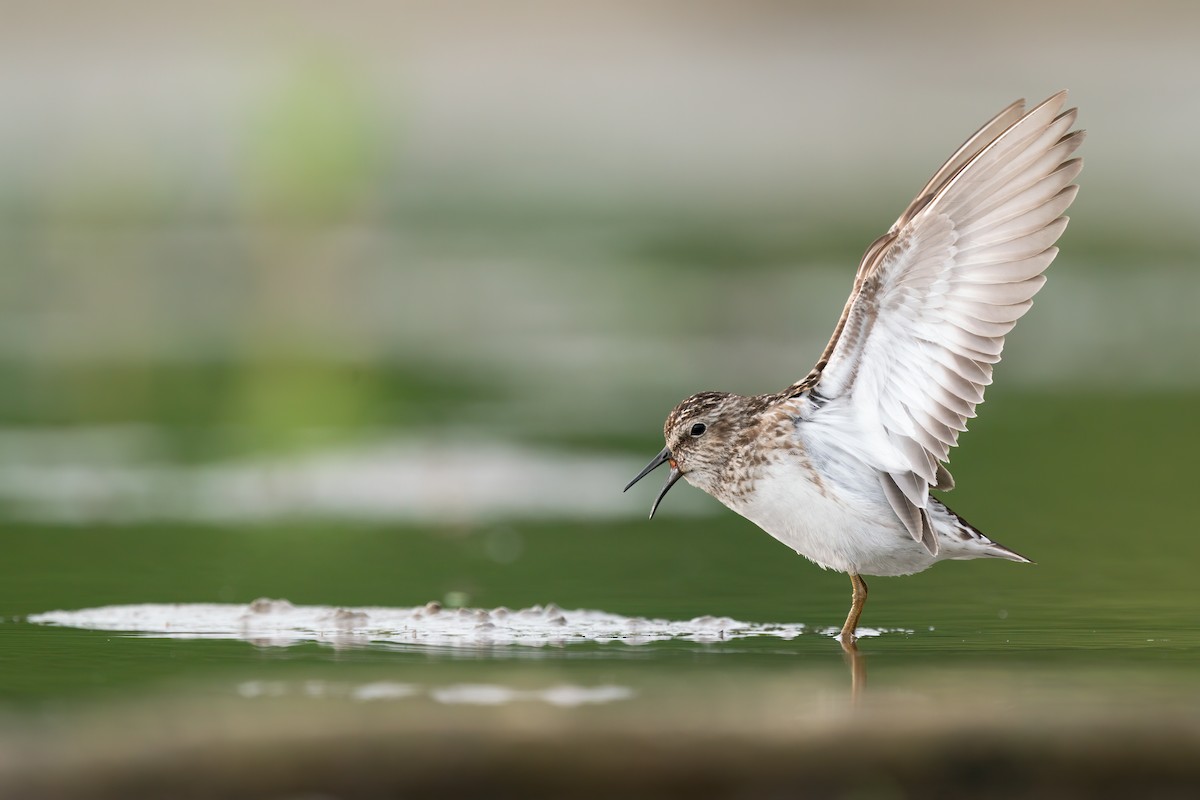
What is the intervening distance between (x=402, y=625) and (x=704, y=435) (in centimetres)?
141

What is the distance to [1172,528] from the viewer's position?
→ 1057cm

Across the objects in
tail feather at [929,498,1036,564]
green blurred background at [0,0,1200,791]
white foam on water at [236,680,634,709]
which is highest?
green blurred background at [0,0,1200,791]

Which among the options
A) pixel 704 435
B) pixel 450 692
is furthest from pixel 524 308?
pixel 450 692

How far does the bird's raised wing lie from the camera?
7.41 meters

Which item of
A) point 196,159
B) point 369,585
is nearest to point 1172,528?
point 369,585

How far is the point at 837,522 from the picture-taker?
24.8ft

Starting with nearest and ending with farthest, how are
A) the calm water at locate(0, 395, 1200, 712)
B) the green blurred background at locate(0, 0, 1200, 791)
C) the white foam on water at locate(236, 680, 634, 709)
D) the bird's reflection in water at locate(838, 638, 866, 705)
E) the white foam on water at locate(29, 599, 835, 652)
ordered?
the white foam on water at locate(236, 680, 634, 709) → the bird's reflection in water at locate(838, 638, 866, 705) → the calm water at locate(0, 395, 1200, 712) → the white foam on water at locate(29, 599, 835, 652) → the green blurred background at locate(0, 0, 1200, 791)

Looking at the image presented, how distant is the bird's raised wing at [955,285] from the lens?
24.3ft

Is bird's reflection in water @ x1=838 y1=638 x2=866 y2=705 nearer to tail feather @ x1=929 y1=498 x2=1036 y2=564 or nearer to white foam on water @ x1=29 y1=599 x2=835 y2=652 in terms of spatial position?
white foam on water @ x1=29 y1=599 x2=835 y2=652

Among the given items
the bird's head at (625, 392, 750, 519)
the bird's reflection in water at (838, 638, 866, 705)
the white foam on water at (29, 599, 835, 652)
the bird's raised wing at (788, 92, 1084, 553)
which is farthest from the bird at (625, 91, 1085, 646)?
the white foam on water at (29, 599, 835, 652)

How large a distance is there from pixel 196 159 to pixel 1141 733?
29.9 meters

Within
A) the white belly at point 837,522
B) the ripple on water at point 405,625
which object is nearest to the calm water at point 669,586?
the ripple on water at point 405,625

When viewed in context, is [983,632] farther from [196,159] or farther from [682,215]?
[196,159]

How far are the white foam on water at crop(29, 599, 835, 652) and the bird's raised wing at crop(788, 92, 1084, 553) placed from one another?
86 centimetres
